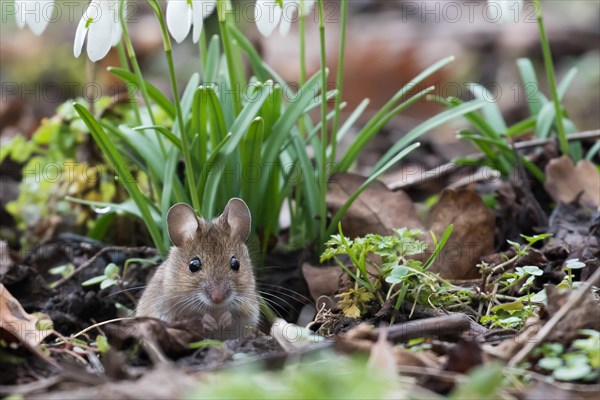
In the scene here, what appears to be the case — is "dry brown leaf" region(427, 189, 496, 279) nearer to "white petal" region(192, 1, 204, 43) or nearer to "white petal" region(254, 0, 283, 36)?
"white petal" region(254, 0, 283, 36)

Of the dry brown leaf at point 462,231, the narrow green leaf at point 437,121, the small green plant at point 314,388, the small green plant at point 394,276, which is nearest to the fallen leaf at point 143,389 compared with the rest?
the small green plant at point 314,388

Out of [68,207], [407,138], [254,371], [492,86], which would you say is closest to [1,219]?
[68,207]

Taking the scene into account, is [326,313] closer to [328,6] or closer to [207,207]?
[207,207]

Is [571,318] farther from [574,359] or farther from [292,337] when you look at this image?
[292,337]

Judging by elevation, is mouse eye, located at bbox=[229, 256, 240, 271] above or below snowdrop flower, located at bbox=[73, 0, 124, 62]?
below

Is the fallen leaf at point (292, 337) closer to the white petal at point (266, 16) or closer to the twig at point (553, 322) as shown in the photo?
the twig at point (553, 322)

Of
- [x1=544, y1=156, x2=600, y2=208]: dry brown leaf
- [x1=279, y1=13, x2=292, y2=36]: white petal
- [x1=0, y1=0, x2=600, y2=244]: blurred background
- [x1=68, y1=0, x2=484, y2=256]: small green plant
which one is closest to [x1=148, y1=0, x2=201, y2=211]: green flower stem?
[x1=68, y1=0, x2=484, y2=256]: small green plant
